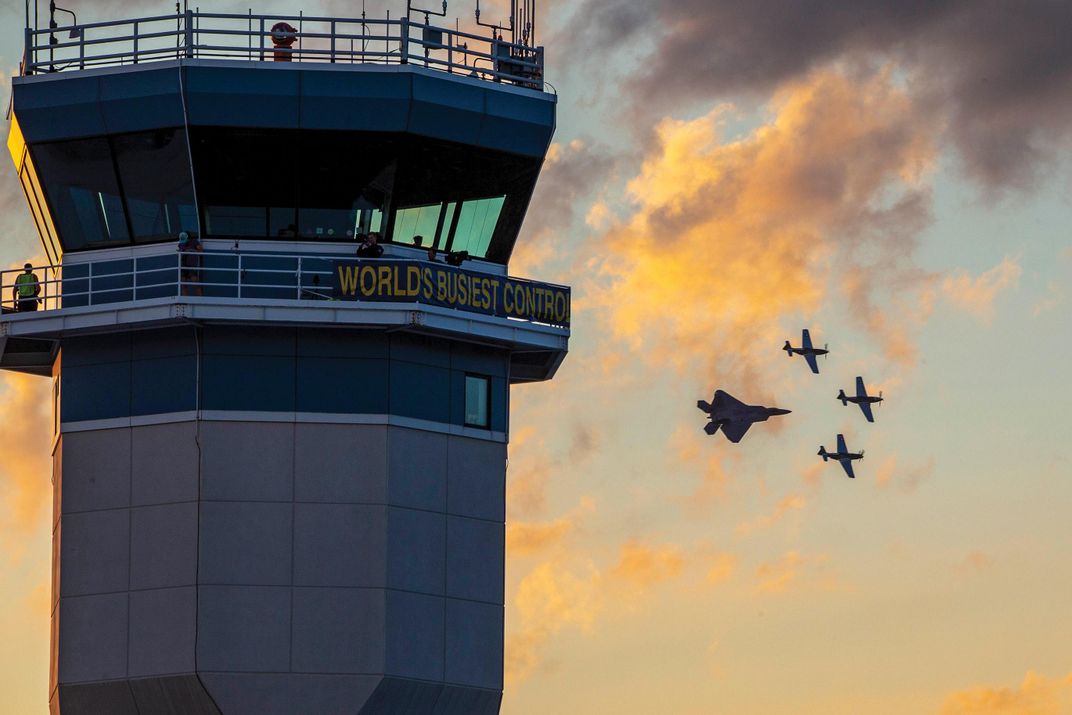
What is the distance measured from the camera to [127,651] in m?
70.4

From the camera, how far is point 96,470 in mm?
72000

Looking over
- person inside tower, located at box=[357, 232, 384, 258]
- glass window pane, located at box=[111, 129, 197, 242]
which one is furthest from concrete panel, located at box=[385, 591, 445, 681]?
glass window pane, located at box=[111, 129, 197, 242]

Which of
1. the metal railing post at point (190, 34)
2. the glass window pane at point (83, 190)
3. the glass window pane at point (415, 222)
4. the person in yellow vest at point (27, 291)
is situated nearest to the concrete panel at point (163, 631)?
the person in yellow vest at point (27, 291)

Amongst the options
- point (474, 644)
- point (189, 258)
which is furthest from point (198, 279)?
point (474, 644)

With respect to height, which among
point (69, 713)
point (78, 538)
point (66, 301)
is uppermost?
point (66, 301)

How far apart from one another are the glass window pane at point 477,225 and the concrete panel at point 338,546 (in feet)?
28.2

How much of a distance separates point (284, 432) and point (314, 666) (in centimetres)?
639

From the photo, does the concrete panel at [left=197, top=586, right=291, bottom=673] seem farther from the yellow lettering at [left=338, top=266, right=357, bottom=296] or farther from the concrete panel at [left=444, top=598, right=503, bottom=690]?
the yellow lettering at [left=338, top=266, right=357, bottom=296]

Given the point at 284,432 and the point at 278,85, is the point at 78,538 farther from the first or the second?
the point at 278,85

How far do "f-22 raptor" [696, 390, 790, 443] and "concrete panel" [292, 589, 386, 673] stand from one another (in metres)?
19.9

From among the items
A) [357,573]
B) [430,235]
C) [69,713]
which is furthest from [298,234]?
[69,713]

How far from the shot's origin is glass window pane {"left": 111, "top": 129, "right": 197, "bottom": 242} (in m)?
72.6

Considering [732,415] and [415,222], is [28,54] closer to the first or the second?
[415,222]

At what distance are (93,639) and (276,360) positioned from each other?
8.96 meters
